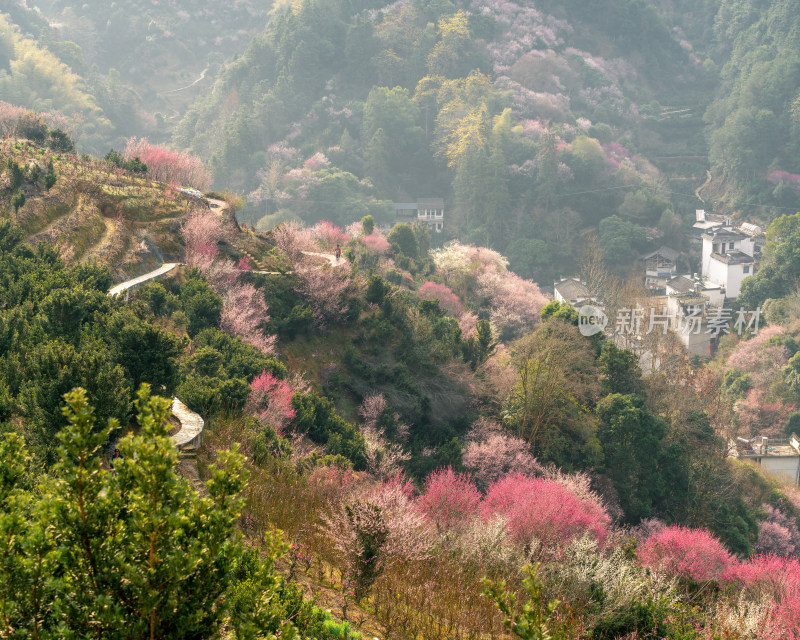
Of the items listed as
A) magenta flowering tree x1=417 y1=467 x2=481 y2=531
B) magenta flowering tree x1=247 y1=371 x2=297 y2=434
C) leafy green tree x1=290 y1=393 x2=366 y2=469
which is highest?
magenta flowering tree x1=247 y1=371 x2=297 y2=434

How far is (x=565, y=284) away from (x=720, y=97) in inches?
1751

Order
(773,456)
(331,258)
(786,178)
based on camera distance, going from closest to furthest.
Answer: (331,258)
(773,456)
(786,178)

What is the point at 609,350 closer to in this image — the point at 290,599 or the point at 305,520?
the point at 305,520

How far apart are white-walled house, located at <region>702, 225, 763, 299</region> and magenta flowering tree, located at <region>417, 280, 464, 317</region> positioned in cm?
2484

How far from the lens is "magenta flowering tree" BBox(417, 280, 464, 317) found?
117 ft

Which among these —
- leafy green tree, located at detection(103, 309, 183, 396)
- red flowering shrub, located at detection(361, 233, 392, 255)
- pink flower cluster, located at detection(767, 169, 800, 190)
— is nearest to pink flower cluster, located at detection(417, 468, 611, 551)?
leafy green tree, located at detection(103, 309, 183, 396)

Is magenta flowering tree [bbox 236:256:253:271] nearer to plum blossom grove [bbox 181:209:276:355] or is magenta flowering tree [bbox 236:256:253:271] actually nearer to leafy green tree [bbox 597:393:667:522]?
plum blossom grove [bbox 181:209:276:355]

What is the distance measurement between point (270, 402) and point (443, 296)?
21676 millimetres

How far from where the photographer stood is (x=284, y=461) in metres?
12.4

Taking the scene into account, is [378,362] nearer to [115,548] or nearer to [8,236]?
[8,236]

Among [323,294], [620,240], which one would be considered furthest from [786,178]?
[323,294]

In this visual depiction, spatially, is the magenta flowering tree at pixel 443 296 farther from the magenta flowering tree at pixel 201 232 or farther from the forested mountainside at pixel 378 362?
the magenta flowering tree at pixel 201 232

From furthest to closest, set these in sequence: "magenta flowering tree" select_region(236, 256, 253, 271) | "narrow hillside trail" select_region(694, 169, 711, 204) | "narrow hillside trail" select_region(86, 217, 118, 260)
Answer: "narrow hillside trail" select_region(694, 169, 711, 204), "magenta flowering tree" select_region(236, 256, 253, 271), "narrow hillside trail" select_region(86, 217, 118, 260)

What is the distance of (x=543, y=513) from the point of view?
1447cm
